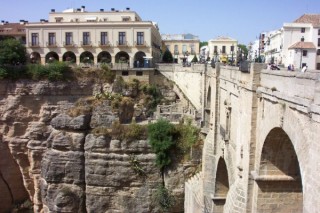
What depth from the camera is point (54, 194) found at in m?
33.5

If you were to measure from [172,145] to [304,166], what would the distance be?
2174 centimetres

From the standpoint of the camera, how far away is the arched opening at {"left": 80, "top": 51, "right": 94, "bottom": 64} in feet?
151

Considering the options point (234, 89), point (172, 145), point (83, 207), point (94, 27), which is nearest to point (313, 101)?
point (234, 89)

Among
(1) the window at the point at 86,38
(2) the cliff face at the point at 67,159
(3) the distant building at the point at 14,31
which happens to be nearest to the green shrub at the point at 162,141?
(2) the cliff face at the point at 67,159

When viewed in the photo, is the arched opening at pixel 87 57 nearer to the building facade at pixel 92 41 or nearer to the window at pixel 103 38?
the building facade at pixel 92 41

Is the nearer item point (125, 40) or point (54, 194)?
point (54, 194)

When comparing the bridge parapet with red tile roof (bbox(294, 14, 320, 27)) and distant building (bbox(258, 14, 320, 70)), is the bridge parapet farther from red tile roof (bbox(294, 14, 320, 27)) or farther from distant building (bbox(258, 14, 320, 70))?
red tile roof (bbox(294, 14, 320, 27))

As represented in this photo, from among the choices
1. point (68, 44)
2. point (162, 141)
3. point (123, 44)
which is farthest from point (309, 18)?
point (68, 44)

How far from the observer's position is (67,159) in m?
33.8

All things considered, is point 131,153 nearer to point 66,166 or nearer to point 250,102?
point 66,166

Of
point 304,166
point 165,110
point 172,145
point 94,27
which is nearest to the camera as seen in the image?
point 304,166

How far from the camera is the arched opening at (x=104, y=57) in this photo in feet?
149

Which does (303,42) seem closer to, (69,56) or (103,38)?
(103,38)

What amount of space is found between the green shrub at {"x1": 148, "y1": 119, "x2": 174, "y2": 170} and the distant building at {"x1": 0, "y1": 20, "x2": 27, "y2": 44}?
3347 cm
